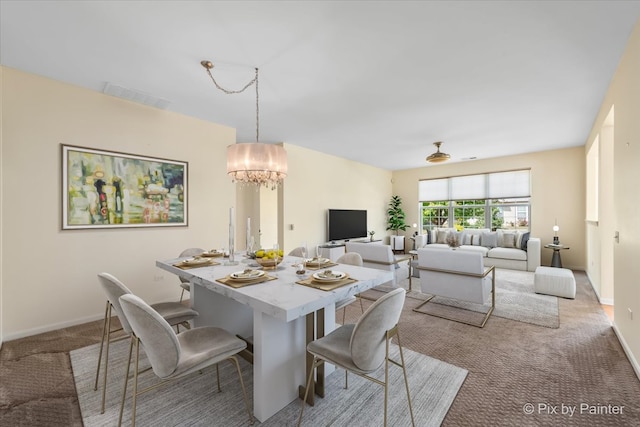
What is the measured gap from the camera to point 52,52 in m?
2.41

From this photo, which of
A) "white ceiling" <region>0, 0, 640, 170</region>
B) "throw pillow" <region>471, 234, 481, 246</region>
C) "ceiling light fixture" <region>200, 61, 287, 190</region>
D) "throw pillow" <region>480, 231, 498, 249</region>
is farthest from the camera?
"throw pillow" <region>471, 234, 481, 246</region>

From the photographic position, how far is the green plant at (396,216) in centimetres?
834

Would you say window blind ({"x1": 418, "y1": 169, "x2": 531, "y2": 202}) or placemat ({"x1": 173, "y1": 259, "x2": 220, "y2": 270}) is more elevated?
window blind ({"x1": 418, "y1": 169, "x2": 531, "y2": 202})

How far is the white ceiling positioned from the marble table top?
1.93 m

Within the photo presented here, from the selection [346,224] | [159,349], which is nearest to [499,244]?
[346,224]

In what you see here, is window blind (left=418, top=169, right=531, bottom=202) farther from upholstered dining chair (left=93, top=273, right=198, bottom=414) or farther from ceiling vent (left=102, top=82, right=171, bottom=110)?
upholstered dining chair (left=93, top=273, right=198, bottom=414)

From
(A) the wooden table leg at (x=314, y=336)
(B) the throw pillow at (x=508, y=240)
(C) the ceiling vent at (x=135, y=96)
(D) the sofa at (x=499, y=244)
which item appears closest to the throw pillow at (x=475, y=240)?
(D) the sofa at (x=499, y=244)

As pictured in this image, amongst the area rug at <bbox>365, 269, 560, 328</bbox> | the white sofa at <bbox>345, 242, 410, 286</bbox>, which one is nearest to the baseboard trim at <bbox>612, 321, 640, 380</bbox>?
the area rug at <bbox>365, 269, 560, 328</bbox>

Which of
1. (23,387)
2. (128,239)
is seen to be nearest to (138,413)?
(23,387)

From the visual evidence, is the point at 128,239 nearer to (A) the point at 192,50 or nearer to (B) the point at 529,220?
(A) the point at 192,50

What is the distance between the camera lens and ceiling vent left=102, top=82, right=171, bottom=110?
304cm

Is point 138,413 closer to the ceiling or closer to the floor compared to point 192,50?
closer to the floor

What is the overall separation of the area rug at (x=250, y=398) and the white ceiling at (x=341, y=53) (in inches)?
108

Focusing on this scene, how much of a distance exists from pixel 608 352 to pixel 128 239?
207 inches
